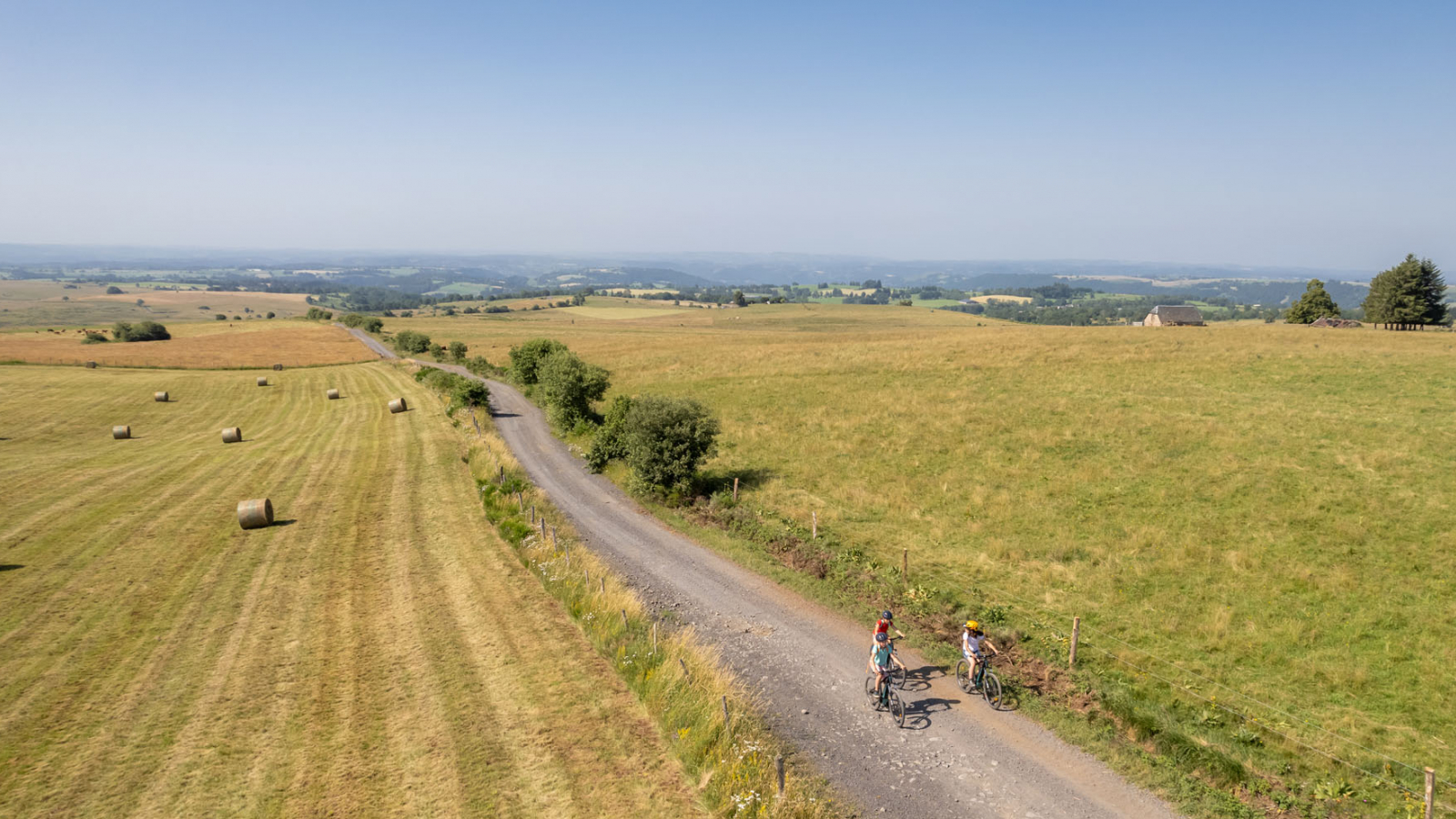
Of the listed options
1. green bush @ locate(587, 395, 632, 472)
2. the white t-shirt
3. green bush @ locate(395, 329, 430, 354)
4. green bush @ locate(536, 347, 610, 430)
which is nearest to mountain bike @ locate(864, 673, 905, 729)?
the white t-shirt

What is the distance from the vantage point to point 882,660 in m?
16.1

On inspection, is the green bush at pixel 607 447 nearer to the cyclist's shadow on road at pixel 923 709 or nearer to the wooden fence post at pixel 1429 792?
the cyclist's shadow on road at pixel 923 709

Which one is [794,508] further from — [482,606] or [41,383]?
[41,383]

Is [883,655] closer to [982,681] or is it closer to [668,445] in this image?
[982,681]

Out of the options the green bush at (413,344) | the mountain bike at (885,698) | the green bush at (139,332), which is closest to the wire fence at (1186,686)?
the mountain bike at (885,698)

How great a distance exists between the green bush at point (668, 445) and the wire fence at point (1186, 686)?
14.6m

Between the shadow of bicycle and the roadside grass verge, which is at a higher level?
the roadside grass verge

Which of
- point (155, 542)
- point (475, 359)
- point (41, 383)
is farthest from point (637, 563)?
point (41, 383)

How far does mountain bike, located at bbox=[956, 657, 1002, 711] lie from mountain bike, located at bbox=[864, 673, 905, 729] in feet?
5.90

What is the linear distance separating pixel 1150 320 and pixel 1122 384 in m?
63.7

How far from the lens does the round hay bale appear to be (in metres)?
29.0

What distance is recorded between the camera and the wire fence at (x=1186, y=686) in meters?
13.4

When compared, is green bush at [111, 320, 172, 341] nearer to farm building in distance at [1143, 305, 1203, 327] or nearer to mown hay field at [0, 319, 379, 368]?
mown hay field at [0, 319, 379, 368]

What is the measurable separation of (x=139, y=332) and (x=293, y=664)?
148 m
